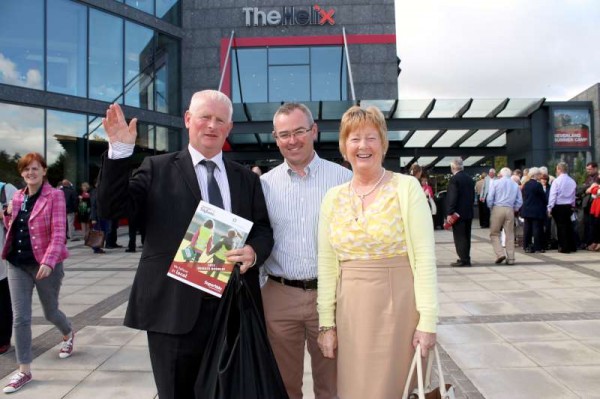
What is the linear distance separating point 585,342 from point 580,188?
8014mm

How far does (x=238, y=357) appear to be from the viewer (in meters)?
1.89

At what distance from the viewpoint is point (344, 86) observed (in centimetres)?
2025

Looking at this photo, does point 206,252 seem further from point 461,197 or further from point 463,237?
point 463,237

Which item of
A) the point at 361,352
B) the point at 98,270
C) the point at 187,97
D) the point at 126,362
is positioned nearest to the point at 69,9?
the point at 187,97

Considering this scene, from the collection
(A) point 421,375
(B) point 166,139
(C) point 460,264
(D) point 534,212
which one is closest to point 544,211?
(D) point 534,212

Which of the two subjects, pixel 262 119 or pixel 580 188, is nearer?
pixel 580 188

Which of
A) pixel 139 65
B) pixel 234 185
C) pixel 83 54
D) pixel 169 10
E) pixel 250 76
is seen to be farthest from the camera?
pixel 250 76

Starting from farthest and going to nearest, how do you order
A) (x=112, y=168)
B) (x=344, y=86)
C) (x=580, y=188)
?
(x=344, y=86)
(x=580, y=188)
(x=112, y=168)

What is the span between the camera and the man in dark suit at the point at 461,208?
8719 millimetres

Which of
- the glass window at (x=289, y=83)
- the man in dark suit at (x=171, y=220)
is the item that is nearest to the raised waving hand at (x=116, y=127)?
the man in dark suit at (x=171, y=220)

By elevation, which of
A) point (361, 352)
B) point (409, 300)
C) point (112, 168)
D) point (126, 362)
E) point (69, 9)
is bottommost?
point (126, 362)

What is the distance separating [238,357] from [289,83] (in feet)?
61.3

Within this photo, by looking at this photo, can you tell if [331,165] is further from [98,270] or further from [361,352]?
[98,270]

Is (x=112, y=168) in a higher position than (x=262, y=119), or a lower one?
lower
